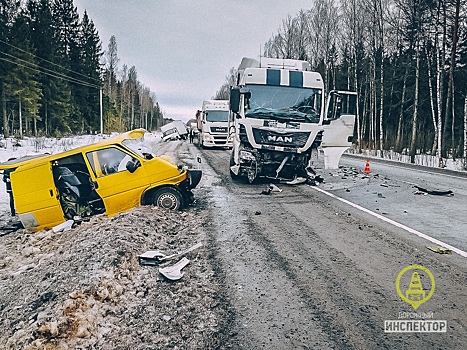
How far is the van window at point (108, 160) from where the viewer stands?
707cm

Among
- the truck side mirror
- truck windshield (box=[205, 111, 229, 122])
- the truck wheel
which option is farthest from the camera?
truck windshield (box=[205, 111, 229, 122])

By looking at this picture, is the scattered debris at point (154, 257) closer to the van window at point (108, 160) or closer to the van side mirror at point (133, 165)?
the van side mirror at point (133, 165)

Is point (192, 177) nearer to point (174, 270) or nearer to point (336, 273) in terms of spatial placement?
point (174, 270)

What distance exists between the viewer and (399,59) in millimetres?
32750

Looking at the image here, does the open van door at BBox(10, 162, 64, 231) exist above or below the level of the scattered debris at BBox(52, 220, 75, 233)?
above

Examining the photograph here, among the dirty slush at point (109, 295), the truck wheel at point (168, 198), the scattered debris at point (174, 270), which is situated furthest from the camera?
the truck wheel at point (168, 198)

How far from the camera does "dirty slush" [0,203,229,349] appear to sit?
3.16m

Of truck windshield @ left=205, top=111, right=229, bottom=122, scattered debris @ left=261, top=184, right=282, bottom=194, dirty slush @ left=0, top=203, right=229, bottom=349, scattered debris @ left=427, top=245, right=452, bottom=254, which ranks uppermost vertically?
truck windshield @ left=205, top=111, right=229, bottom=122

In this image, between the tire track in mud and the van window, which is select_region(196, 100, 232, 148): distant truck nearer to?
the van window

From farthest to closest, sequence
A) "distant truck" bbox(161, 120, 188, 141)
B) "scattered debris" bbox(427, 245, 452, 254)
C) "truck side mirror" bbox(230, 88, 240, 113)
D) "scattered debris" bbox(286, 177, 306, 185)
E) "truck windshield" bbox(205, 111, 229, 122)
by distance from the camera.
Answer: "distant truck" bbox(161, 120, 188, 141)
"truck windshield" bbox(205, 111, 229, 122)
"scattered debris" bbox(286, 177, 306, 185)
"truck side mirror" bbox(230, 88, 240, 113)
"scattered debris" bbox(427, 245, 452, 254)

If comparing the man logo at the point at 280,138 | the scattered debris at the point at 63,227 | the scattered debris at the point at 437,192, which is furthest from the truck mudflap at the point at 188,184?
the scattered debris at the point at 437,192

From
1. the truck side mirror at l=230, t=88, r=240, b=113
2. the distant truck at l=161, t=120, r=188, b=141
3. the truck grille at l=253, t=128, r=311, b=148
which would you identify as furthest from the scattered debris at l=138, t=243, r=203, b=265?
the distant truck at l=161, t=120, r=188, b=141
